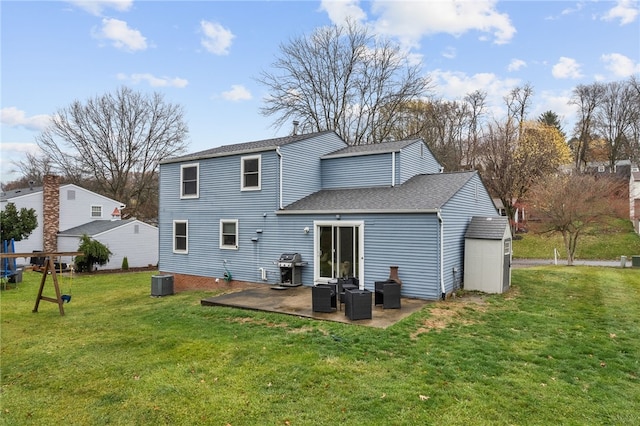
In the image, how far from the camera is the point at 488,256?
11.2 metres

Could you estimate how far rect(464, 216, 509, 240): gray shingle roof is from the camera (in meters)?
11.2

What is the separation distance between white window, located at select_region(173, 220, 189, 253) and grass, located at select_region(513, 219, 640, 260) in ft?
73.6

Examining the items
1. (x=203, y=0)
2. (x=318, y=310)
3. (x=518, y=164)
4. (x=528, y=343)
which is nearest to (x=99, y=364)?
(x=318, y=310)

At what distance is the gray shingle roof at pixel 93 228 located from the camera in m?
23.9

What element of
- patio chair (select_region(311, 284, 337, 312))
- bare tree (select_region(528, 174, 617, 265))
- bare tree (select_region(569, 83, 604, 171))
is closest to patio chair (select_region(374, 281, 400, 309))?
patio chair (select_region(311, 284, 337, 312))

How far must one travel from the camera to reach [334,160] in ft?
47.4

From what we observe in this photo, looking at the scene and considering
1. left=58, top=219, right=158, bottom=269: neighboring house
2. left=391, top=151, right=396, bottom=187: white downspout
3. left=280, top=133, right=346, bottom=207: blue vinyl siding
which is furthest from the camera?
left=58, top=219, right=158, bottom=269: neighboring house

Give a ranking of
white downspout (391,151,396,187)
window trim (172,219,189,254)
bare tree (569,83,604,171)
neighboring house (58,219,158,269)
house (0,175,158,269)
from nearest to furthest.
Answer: white downspout (391,151,396,187)
window trim (172,219,189,254)
neighboring house (58,219,158,269)
house (0,175,158,269)
bare tree (569,83,604,171)

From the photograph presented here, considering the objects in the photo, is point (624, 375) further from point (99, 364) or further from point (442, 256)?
point (99, 364)

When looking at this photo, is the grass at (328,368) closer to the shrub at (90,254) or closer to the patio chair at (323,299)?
the patio chair at (323,299)

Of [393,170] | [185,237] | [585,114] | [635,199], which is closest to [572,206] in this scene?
[393,170]

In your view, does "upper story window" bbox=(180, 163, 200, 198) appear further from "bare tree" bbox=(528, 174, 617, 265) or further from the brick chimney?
"bare tree" bbox=(528, 174, 617, 265)

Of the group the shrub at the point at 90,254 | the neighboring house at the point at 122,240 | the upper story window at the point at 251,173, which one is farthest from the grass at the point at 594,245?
the shrub at the point at 90,254

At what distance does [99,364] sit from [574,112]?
49.0 meters
